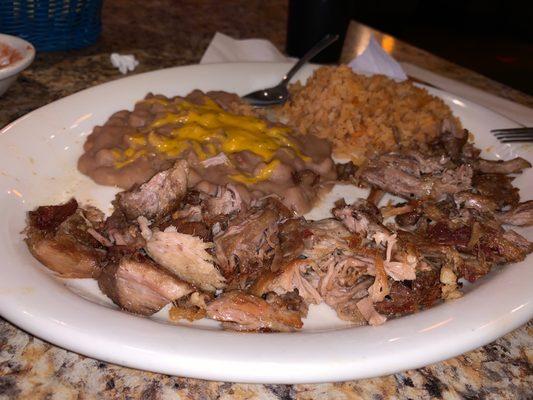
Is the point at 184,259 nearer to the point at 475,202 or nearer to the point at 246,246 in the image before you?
the point at 246,246

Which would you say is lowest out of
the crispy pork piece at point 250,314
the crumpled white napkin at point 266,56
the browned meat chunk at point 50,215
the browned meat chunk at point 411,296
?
the crumpled white napkin at point 266,56

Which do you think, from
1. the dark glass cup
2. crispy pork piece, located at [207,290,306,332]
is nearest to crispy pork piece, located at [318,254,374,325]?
crispy pork piece, located at [207,290,306,332]

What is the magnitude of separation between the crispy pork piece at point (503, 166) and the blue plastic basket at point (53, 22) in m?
2.03

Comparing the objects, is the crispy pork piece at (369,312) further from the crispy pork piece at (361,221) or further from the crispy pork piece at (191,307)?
the crispy pork piece at (191,307)

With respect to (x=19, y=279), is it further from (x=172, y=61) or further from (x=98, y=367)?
(x=172, y=61)

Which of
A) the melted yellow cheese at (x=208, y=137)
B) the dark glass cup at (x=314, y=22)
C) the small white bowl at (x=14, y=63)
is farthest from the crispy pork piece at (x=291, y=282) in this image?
the dark glass cup at (x=314, y=22)

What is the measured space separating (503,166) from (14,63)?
6.02ft

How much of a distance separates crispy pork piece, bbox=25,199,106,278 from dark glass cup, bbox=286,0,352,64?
170 centimetres

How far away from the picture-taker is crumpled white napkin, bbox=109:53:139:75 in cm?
271

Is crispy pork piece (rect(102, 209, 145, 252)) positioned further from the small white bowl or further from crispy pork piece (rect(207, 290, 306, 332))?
the small white bowl

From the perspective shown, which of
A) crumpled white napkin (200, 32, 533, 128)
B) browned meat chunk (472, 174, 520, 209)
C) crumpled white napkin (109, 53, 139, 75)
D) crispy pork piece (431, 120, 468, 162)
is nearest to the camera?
browned meat chunk (472, 174, 520, 209)

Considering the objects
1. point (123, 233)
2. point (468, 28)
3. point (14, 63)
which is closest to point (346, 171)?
point (123, 233)

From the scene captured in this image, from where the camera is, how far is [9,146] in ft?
5.59

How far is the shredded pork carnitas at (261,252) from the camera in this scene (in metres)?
1.26
